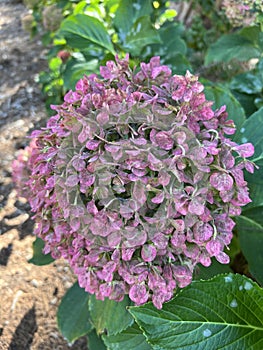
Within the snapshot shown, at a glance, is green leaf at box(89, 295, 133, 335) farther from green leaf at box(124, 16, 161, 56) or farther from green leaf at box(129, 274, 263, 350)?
green leaf at box(124, 16, 161, 56)

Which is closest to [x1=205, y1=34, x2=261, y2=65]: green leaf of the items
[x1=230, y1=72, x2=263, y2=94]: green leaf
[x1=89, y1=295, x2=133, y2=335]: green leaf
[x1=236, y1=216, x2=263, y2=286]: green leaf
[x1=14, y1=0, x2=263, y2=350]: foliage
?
[x1=14, y1=0, x2=263, y2=350]: foliage

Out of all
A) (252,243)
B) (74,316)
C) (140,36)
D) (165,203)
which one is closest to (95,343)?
(74,316)

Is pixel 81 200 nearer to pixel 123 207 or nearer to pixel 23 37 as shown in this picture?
pixel 123 207

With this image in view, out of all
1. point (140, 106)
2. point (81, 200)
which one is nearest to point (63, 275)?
point (81, 200)

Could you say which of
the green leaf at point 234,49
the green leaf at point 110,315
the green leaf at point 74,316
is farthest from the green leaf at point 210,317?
the green leaf at point 234,49

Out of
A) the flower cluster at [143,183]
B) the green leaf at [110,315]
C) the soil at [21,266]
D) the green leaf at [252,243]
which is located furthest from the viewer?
the soil at [21,266]

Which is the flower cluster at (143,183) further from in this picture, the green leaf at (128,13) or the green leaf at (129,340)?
the green leaf at (128,13)
